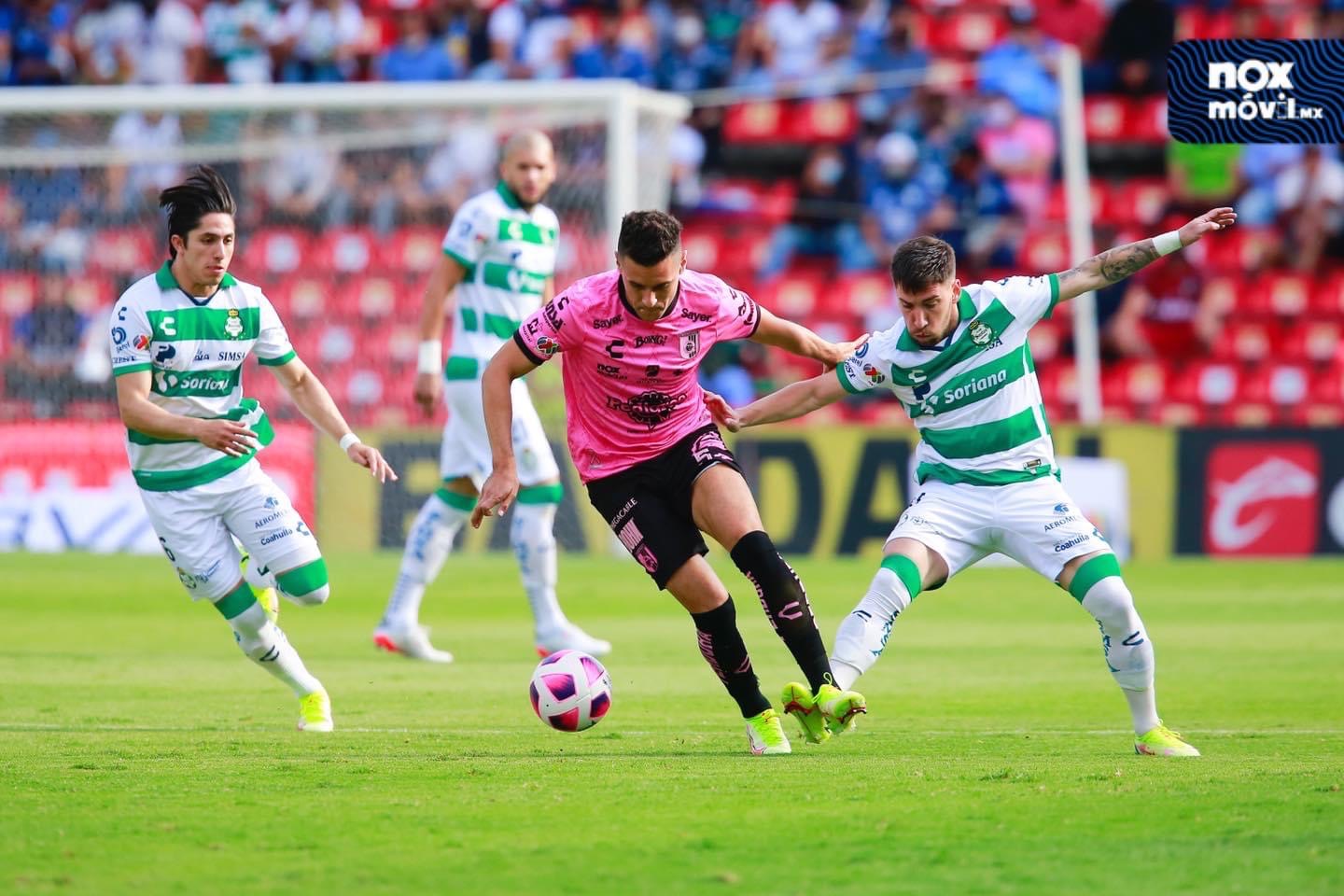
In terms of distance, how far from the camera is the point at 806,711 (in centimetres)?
714

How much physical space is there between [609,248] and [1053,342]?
636 cm

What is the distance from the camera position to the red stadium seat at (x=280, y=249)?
773 inches

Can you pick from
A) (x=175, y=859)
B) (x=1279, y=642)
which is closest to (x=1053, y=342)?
(x=1279, y=642)

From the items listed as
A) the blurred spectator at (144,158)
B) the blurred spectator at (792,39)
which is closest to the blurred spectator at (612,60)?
the blurred spectator at (792,39)

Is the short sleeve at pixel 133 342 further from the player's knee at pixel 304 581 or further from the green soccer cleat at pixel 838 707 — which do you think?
the green soccer cleat at pixel 838 707

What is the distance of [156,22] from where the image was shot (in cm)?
2452

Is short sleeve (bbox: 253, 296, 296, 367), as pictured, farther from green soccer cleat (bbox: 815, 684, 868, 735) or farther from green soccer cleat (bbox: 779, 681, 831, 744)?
green soccer cleat (bbox: 815, 684, 868, 735)

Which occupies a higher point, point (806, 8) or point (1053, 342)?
point (806, 8)

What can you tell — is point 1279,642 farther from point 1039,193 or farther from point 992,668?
point 1039,193

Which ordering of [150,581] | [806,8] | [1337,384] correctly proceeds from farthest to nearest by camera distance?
[806,8], [1337,384], [150,581]

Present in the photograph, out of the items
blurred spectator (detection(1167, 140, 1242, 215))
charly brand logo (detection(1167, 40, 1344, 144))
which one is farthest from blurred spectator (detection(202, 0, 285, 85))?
charly brand logo (detection(1167, 40, 1344, 144))

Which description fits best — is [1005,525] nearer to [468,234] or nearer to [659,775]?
[659,775]

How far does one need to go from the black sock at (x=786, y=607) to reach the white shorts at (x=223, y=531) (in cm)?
215

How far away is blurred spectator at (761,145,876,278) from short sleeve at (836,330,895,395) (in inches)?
578
